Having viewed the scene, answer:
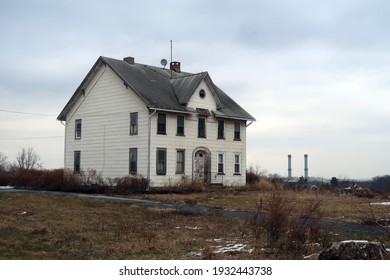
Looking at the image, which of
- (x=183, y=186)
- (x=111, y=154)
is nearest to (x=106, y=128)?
(x=111, y=154)

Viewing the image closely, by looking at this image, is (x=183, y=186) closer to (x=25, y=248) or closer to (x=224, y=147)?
(x=224, y=147)

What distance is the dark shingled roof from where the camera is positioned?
33.4 metres

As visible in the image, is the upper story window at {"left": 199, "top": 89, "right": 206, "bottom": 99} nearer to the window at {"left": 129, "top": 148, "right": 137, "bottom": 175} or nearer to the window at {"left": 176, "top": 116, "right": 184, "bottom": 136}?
the window at {"left": 176, "top": 116, "right": 184, "bottom": 136}

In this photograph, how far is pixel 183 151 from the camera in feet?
113

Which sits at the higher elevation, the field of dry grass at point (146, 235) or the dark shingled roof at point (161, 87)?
the dark shingled roof at point (161, 87)

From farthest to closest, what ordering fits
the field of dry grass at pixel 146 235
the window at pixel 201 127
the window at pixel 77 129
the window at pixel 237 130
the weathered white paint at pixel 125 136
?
the window at pixel 237 130 < the window at pixel 77 129 < the window at pixel 201 127 < the weathered white paint at pixel 125 136 < the field of dry grass at pixel 146 235

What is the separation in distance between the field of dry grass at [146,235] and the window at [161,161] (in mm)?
13513

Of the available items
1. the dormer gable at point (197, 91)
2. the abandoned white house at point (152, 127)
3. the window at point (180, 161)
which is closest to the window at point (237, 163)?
the abandoned white house at point (152, 127)

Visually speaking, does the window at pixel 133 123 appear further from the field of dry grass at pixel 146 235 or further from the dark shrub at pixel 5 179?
the field of dry grass at pixel 146 235

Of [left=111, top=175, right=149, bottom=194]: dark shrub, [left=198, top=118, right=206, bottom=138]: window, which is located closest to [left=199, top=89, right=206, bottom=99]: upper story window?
[left=198, top=118, right=206, bottom=138]: window

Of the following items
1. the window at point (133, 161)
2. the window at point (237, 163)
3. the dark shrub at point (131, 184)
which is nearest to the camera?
the dark shrub at point (131, 184)

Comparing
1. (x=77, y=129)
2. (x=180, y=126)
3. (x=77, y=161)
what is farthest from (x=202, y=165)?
(x=77, y=129)

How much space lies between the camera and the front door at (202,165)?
35062 millimetres
